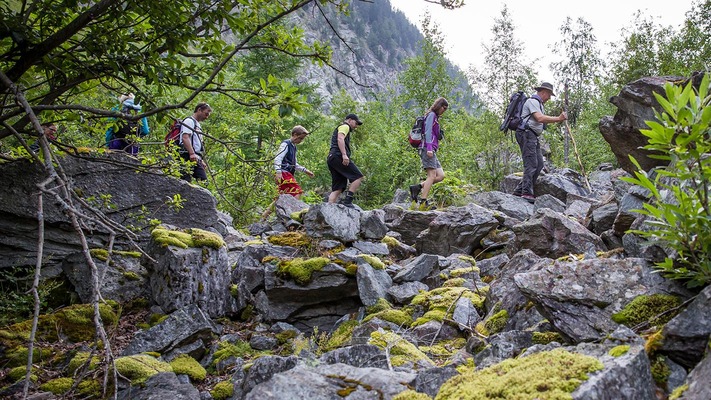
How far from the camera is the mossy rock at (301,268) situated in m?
7.60

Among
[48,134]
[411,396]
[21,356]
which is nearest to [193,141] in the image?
[48,134]

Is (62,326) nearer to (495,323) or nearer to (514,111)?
(495,323)

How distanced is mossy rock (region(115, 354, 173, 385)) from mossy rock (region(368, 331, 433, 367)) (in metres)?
2.37

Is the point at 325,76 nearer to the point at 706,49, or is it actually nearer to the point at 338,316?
the point at 706,49

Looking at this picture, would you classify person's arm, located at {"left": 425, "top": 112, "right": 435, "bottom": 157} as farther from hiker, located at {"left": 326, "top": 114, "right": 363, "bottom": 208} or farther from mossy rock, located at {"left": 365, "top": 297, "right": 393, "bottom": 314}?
mossy rock, located at {"left": 365, "top": 297, "right": 393, "bottom": 314}

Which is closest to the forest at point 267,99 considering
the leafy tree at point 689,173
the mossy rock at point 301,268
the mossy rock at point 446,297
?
the leafy tree at point 689,173

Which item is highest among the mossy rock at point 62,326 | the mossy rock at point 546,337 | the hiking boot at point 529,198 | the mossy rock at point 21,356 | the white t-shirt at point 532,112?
the white t-shirt at point 532,112

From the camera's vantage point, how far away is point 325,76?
6196 inches

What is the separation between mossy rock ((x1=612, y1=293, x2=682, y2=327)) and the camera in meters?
3.21

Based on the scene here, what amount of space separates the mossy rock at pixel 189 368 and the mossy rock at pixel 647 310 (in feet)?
15.2

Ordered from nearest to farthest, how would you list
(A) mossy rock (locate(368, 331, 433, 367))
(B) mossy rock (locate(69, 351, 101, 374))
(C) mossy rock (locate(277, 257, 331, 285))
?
(A) mossy rock (locate(368, 331, 433, 367))
(B) mossy rock (locate(69, 351, 101, 374))
(C) mossy rock (locate(277, 257, 331, 285))

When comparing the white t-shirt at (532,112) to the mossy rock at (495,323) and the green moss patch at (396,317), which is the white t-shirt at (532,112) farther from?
the mossy rock at (495,323)


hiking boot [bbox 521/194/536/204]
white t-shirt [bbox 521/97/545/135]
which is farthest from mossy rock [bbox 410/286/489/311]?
hiking boot [bbox 521/194/536/204]

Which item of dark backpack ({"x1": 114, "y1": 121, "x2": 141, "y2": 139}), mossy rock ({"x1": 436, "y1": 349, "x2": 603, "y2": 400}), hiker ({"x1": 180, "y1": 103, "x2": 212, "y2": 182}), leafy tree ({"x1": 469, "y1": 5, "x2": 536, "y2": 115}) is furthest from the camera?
leafy tree ({"x1": 469, "y1": 5, "x2": 536, "y2": 115})
